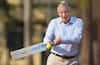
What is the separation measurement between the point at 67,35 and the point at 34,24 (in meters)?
4.00

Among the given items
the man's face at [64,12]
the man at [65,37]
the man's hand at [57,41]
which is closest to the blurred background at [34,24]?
the man at [65,37]

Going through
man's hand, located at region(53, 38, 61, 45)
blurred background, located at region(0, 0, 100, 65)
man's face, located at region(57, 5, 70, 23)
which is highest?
man's face, located at region(57, 5, 70, 23)

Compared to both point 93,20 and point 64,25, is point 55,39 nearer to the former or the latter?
point 64,25

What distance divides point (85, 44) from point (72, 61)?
2965mm

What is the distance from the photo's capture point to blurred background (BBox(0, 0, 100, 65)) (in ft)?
29.1

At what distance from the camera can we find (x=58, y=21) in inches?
231

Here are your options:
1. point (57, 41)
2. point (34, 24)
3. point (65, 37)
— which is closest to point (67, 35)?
point (65, 37)

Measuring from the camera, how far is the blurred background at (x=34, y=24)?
888 centimetres

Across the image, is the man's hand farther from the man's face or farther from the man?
the man's face

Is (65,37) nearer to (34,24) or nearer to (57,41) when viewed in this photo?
(57,41)

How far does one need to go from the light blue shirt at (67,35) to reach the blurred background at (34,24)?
2.97 metres

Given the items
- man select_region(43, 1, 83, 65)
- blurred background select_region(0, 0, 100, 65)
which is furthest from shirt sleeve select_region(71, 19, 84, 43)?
blurred background select_region(0, 0, 100, 65)

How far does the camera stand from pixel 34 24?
31.8ft

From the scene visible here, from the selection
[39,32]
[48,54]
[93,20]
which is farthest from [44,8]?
[48,54]
